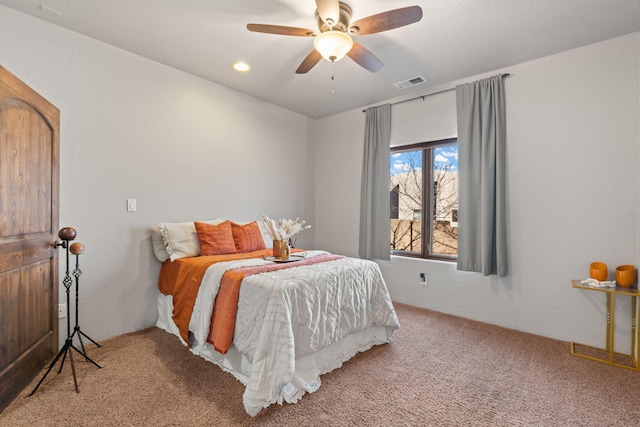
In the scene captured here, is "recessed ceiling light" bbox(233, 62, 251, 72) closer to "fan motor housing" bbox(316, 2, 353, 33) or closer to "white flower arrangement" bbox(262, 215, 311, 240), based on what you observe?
"fan motor housing" bbox(316, 2, 353, 33)

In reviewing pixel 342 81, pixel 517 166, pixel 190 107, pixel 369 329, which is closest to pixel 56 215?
pixel 190 107

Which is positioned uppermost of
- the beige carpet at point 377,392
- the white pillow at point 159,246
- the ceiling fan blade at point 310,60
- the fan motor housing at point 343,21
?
the fan motor housing at point 343,21

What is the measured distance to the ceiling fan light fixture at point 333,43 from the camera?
199cm

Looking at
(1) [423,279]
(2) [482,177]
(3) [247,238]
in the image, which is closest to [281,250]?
(3) [247,238]

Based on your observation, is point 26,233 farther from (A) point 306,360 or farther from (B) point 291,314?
(A) point 306,360

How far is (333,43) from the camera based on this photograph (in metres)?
2.02

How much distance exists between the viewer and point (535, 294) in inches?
115

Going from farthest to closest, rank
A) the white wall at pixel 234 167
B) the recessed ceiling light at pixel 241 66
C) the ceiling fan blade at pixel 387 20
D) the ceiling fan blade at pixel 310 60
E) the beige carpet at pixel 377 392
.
Answer: the recessed ceiling light at pixel 241 66 → the white wall at pixel 234 167 → the ceiling fan blade at pixel 310 60 → the ceiling fan blade at pixel 387 20 → the beige carpet at pixel 377 392

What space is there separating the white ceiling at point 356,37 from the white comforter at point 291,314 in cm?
192

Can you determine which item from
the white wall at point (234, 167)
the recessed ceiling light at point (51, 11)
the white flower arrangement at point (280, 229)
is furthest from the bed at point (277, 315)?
the recessed ceiling light at point (51, 11)

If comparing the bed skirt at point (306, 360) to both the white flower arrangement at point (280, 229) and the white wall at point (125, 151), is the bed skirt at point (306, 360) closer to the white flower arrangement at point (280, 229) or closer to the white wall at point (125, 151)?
the white wall at point (125, 151)

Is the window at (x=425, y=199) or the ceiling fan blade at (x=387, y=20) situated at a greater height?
the ceiling fan blade at (x=387, y=20)

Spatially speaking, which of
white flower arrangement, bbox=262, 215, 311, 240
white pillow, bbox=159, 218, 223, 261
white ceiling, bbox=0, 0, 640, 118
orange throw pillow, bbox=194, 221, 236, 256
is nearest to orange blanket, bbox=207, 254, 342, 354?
white flower arrangement, bbox=262, 215, 311, 240

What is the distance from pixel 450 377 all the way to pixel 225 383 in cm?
159
